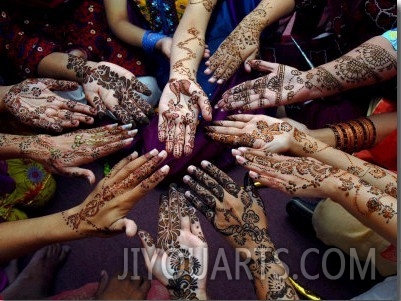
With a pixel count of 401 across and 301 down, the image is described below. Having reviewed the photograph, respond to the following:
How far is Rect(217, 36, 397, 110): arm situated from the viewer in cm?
106

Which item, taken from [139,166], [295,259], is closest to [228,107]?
[139,166]

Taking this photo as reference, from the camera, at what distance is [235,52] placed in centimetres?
112

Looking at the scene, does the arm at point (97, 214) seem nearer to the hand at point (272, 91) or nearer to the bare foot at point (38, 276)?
the bare foot at point (38, 276)

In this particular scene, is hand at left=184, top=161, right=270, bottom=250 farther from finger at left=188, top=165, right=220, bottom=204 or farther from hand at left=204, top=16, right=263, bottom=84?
hand at left=204, top=16, right=263, bottom=84

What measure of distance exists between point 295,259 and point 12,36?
914 millimetres

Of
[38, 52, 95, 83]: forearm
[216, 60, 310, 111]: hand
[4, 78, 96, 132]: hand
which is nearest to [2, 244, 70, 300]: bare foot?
[4, 78, 96, 132]: hand

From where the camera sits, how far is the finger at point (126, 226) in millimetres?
854

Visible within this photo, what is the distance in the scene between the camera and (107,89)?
42.5 inches

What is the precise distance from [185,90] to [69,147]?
312 mm

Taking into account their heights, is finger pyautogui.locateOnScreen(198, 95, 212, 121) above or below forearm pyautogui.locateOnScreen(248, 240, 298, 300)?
above

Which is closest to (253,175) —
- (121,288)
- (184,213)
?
(184,213)

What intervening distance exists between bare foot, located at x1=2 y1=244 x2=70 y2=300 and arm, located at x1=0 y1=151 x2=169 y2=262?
0.07 metres

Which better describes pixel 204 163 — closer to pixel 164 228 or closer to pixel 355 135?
pixel 164 228

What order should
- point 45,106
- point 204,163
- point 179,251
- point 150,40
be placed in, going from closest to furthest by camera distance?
point 179,251, point 204,163, point 45,106, point 150,40
